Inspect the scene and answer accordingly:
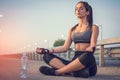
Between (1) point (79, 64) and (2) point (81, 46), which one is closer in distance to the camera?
(1) point (79, 64)

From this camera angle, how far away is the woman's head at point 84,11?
685 cm

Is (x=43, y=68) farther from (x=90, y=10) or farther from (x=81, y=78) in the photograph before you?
(x=90, y=10)

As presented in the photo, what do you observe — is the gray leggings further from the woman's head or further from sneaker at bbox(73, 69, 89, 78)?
the woman's head

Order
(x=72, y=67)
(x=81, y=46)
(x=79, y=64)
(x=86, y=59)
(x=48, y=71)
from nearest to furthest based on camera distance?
(x=86, y=59) → (x=79, y=64) → (x=72, y=67) → (x=48, y=71) → (x=81, y=46)

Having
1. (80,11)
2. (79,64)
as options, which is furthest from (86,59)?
(80,11)

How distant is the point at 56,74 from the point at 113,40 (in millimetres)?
4544

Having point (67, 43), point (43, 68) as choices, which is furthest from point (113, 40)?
point (43, 68)

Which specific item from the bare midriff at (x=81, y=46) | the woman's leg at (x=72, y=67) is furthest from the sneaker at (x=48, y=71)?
the bare midriff at (x=81, y=46)

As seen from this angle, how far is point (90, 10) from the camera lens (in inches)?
273

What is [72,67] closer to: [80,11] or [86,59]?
[86,59]

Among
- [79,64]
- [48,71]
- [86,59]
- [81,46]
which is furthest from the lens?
[81,46]

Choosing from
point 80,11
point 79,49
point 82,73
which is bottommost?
point 82,73

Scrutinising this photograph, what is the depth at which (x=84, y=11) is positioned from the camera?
270 inches

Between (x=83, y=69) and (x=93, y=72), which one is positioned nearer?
(x=83, y=69)
